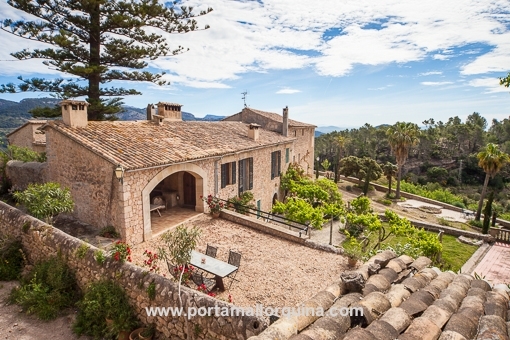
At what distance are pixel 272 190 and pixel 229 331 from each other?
1567 centimetres

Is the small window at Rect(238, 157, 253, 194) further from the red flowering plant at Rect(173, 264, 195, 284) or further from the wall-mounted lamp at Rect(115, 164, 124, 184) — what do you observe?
the red flowering plant at Rect(173, 264, 195, 284)

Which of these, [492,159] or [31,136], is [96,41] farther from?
[492,159]

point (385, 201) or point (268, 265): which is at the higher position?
point (268, 265)

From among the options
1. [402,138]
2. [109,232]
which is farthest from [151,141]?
[402,138]

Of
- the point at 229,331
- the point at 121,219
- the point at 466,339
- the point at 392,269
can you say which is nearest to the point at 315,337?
the point at 466,339

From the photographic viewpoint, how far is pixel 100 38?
58.1ft

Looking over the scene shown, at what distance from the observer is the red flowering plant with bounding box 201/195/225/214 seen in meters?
14.0

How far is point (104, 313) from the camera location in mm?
7113

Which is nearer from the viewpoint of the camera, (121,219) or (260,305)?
(260,305)

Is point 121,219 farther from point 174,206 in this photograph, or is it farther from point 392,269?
point 392,269

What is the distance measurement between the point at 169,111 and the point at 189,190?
19.3 feet

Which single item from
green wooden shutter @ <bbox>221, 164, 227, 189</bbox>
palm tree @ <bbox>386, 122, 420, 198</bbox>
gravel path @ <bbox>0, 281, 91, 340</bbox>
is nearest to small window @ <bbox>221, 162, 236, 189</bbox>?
green wooden shutter @ <bbox>221, 164, 227, 189</bbox>

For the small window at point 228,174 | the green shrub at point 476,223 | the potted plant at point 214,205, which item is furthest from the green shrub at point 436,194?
the potted plant at point 214,205

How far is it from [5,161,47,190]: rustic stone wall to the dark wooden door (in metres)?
5.92
